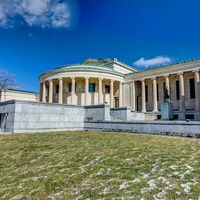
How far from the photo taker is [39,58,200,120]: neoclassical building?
2991cm

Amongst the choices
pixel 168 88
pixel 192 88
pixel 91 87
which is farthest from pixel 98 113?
pixel 192 88

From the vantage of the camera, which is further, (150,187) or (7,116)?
(7,116)

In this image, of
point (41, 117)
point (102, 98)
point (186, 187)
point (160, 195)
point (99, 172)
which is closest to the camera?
point (160, 195)

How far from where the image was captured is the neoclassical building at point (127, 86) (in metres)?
29.9

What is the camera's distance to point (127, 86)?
3641cm

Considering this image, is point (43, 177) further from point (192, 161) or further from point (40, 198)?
point (192, 161)

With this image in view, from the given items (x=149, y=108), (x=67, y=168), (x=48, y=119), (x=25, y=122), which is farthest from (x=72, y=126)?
(x=149, y=108)

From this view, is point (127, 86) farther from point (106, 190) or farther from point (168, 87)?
point (106, 190)

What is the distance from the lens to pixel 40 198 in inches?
149

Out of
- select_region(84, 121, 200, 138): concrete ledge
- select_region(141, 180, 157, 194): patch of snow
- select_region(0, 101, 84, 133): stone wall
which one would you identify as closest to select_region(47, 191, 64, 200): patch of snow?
select_region(141, 180, 157, 194): patch of snow

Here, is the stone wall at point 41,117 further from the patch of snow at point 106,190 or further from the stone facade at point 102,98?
the patch of snow at point 106,190

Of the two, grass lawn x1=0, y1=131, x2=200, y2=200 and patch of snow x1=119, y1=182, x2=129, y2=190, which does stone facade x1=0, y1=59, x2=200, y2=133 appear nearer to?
grass lawn x1=0, y1=131, x2=200, y2=200

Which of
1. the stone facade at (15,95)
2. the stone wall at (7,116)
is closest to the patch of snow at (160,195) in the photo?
the stone wall at (7,116)

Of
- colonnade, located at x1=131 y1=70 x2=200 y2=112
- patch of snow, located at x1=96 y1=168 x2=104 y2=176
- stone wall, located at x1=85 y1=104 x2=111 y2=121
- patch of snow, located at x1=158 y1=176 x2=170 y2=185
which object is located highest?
colonnade, located at x1=131 y1=70 x2=200 y2=112
